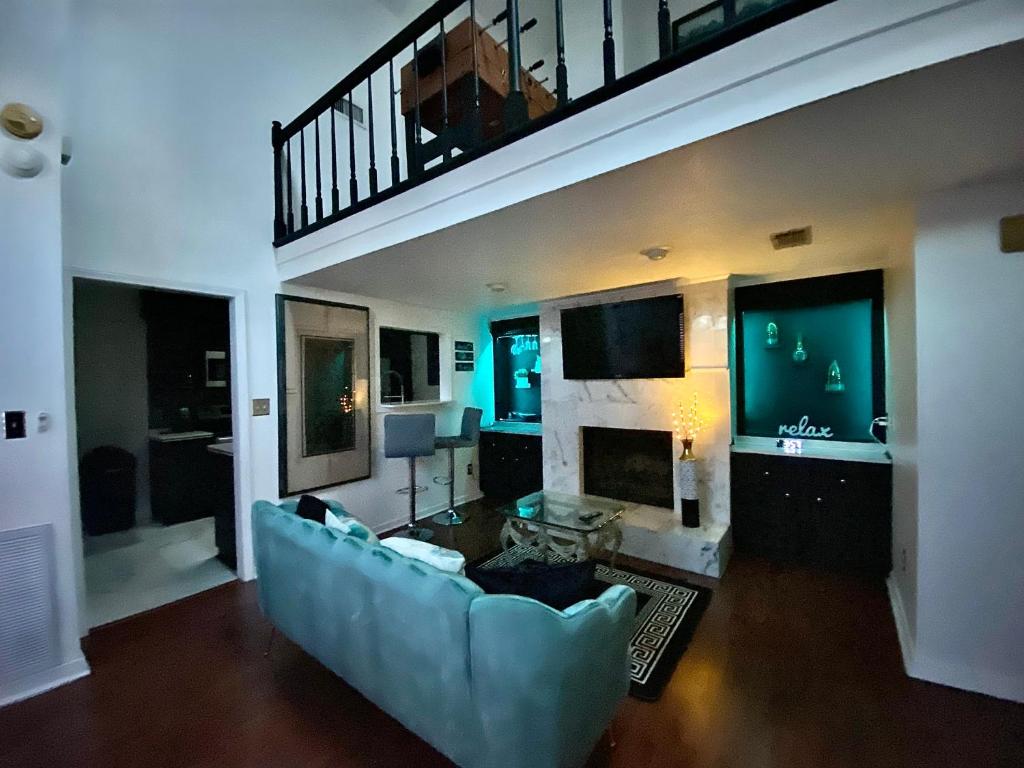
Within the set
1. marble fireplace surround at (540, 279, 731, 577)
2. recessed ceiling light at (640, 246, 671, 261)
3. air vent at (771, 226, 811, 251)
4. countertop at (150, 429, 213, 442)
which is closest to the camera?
air vent at (771, 226, 811, 251)

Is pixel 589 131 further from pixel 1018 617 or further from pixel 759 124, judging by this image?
pixel 1018 617

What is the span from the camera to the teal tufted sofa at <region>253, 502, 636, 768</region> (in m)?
1.19

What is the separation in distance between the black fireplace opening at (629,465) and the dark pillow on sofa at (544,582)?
97.5 inches

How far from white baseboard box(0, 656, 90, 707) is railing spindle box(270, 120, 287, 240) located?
2782 millimetres

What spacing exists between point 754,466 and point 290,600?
128 inches

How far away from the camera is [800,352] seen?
340 centimetres

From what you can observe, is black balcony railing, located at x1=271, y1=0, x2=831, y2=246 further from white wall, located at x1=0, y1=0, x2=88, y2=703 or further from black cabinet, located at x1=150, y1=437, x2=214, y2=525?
black cabinet, located at x1=150, y1=437, x2=214, y2=525

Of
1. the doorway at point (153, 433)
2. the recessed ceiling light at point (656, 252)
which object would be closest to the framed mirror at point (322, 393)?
the doorway at point (153, 433)

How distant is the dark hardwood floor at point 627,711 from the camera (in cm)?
157

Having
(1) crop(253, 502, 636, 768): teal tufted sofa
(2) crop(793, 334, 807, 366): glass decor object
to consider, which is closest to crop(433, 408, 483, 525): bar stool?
(1) crop(253, 502, 636, 768): teal tufted sofa

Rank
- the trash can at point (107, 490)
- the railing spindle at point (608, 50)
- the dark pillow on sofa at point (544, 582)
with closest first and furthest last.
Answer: the dark pillow on sofa at point (544, 582)
the railing spindle at point (608, 50)
the trash can at point (107, 490)

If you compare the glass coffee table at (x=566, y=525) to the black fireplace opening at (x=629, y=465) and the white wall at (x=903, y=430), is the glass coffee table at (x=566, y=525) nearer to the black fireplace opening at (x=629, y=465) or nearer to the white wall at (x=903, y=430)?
the black fireplace opening at (x=629, y=465)

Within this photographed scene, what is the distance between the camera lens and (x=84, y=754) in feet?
5.28

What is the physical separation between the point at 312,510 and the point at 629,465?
287 cm
